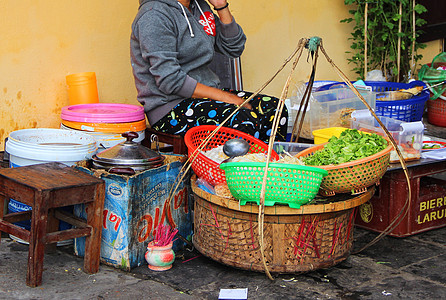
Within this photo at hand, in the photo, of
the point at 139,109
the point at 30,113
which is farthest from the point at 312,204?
the point at 30,113

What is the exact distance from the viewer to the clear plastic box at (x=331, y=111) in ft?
15.1

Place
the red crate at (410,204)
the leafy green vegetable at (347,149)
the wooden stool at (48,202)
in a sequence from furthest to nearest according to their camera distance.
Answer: the red crate at (410,204)
the leafy green vegetable at (347,149)
the wooden stool at (48,202)

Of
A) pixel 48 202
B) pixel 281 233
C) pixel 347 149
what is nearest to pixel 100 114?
pixel 48 202

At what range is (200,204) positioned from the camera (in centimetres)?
352

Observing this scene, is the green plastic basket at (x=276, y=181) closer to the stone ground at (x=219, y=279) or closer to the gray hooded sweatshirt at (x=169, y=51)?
the stone ground at (x=219, y=279)

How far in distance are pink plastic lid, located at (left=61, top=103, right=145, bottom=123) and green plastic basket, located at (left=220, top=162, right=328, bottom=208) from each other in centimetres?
111

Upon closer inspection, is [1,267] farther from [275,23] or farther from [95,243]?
[275,23]

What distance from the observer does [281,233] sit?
3.24 meters

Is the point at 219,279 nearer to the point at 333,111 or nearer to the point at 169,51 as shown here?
the point at 169,51

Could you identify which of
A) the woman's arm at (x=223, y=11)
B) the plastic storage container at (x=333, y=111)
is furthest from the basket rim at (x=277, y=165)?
the woman's arm at (x=223, y=11)

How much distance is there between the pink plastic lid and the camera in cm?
393

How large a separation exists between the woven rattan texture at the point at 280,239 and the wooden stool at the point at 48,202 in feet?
2.13

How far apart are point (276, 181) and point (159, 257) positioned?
84cm

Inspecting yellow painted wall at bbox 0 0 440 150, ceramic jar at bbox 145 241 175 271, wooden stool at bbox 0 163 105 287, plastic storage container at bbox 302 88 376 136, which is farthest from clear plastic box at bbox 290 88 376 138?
wooden stool at bbox 0 163 105 287
